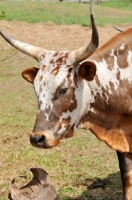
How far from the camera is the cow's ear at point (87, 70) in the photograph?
138 inches

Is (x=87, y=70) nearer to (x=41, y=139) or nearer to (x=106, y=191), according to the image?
(x=41, y=139)

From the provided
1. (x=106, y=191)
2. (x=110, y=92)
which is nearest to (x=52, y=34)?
(x=106, y=191)

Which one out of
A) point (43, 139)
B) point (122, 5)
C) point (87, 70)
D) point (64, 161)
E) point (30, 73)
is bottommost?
point (122, 5)

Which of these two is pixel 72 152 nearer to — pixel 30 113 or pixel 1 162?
pixel 1 162

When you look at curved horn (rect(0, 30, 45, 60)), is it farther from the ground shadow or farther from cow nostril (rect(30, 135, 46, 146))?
the ground shadow

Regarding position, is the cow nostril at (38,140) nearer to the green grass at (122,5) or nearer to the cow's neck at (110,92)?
the cow's neck at (110,92)

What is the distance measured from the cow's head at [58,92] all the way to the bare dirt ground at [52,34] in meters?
10.8

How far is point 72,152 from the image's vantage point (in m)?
5.97

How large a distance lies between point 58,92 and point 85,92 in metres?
0.25

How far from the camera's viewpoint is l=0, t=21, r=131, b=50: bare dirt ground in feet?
48.8

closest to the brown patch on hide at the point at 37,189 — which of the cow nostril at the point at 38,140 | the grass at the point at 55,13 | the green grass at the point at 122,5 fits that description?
the cow nostril at the point at 38,140

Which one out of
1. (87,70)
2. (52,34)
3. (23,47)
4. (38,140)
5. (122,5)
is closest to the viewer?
(38,140)

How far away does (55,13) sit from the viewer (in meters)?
20.0

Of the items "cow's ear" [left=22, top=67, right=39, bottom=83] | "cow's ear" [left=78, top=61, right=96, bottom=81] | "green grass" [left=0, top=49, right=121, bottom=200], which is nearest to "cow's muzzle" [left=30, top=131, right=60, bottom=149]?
"cow's ear" [left=78, top=61, right=96, bottom=81]
